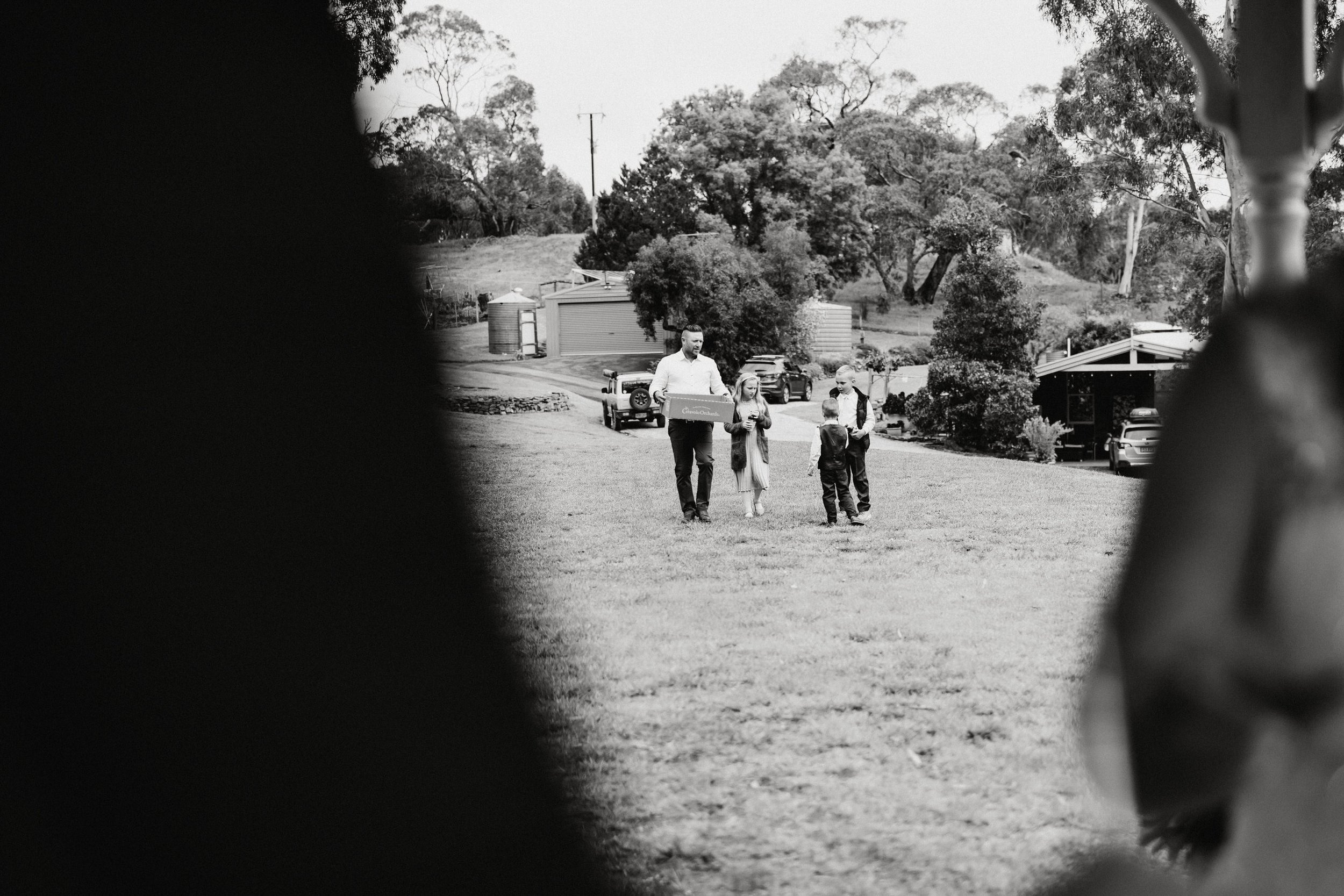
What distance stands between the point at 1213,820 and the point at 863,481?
9219 mm

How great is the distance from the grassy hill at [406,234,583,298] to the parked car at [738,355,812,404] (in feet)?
23.8

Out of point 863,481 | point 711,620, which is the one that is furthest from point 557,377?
point 711,620

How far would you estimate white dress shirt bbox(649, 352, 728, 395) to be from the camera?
9203 millimetres

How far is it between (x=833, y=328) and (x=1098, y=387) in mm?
16495

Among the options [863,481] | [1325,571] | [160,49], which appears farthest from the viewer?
[863,481]

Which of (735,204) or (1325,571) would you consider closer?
(1325,571)

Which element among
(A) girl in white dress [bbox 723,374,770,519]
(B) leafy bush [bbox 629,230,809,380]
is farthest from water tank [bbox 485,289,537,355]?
(A) girl in white dress [bbox 723,374,770,519]

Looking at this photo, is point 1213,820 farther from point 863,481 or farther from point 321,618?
point 863,481

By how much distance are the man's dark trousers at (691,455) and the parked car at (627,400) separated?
1424 cm

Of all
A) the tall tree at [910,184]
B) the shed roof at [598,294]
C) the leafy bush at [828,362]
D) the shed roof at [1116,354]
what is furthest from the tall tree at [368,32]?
the tall tree at [910,184]

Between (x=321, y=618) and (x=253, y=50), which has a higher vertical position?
(x=253, y=50)

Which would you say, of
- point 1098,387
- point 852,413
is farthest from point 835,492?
point 1098,387

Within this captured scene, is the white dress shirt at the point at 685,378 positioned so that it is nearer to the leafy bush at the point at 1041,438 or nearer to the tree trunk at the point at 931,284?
the leafy bush at the point at 1041,438

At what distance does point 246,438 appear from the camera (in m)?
3.61
